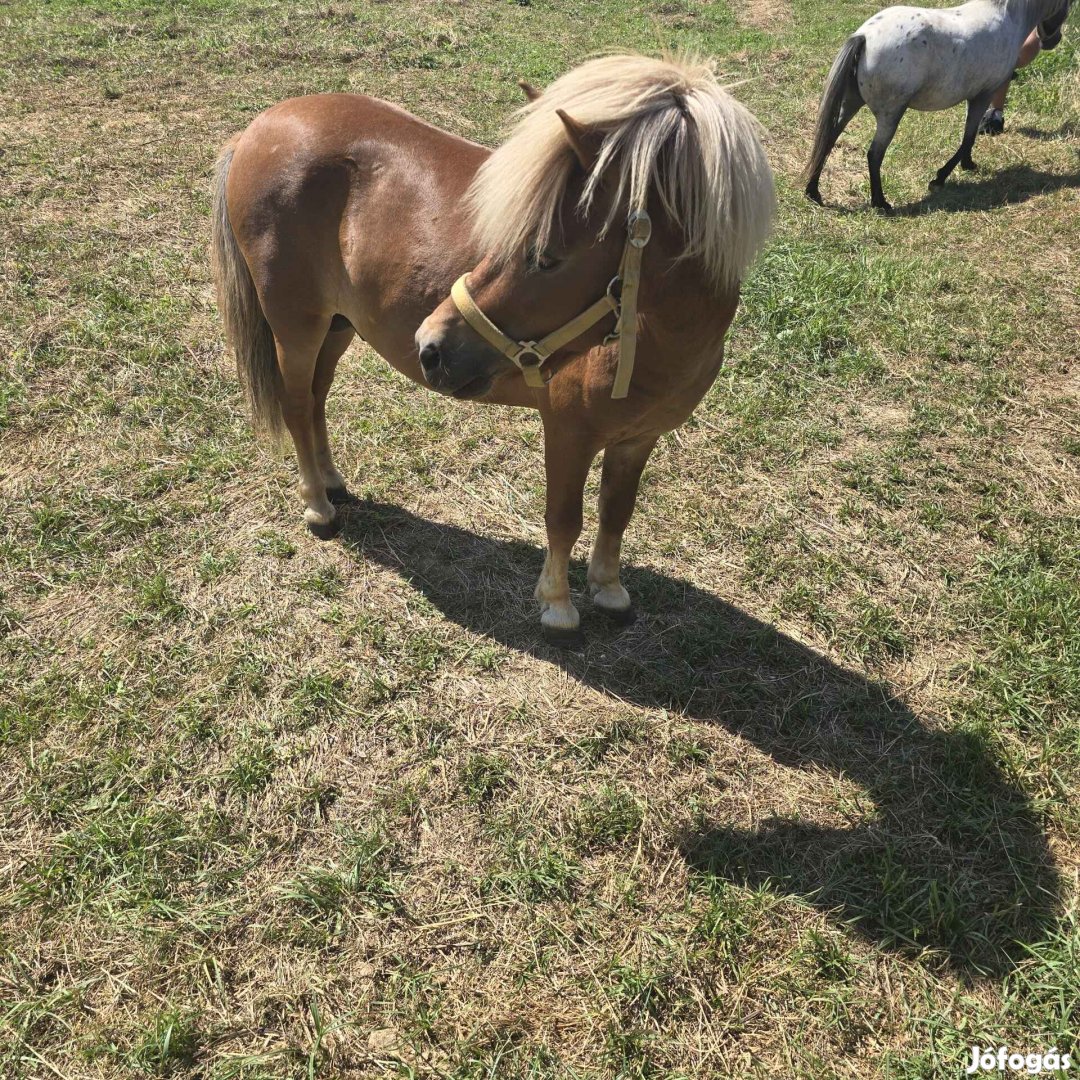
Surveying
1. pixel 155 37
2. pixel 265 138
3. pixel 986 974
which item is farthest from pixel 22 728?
pixel 155 37

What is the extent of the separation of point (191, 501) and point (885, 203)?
636 centimetres

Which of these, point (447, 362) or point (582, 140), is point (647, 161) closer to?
point (582, 140)

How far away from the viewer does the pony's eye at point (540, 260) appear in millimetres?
1854

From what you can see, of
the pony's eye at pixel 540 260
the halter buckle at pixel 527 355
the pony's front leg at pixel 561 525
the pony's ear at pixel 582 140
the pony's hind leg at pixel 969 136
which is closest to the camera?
the pony's ear at pixel 582 140

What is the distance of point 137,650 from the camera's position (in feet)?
9.19

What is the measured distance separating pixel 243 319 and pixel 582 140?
189 cm

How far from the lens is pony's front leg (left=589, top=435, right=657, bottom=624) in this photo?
105 inches

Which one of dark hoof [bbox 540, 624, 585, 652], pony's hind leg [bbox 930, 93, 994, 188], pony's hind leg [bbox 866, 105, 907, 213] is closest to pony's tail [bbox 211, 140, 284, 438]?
dark hoof [bbox 540, 624, 585, 652]

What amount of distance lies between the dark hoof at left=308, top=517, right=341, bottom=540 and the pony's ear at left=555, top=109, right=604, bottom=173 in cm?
210

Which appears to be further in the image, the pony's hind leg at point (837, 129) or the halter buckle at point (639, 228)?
the pony's hind leg at point (837, 129)

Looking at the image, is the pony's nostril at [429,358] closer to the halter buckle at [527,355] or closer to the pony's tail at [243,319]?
the halter buckle at [527,355]

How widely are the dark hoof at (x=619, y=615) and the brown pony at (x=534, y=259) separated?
0.02 metres

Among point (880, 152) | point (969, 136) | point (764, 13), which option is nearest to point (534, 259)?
point (880, 152)

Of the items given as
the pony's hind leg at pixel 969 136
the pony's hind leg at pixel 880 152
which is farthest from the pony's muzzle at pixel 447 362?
the pony's hind leg at pixel 969 136
